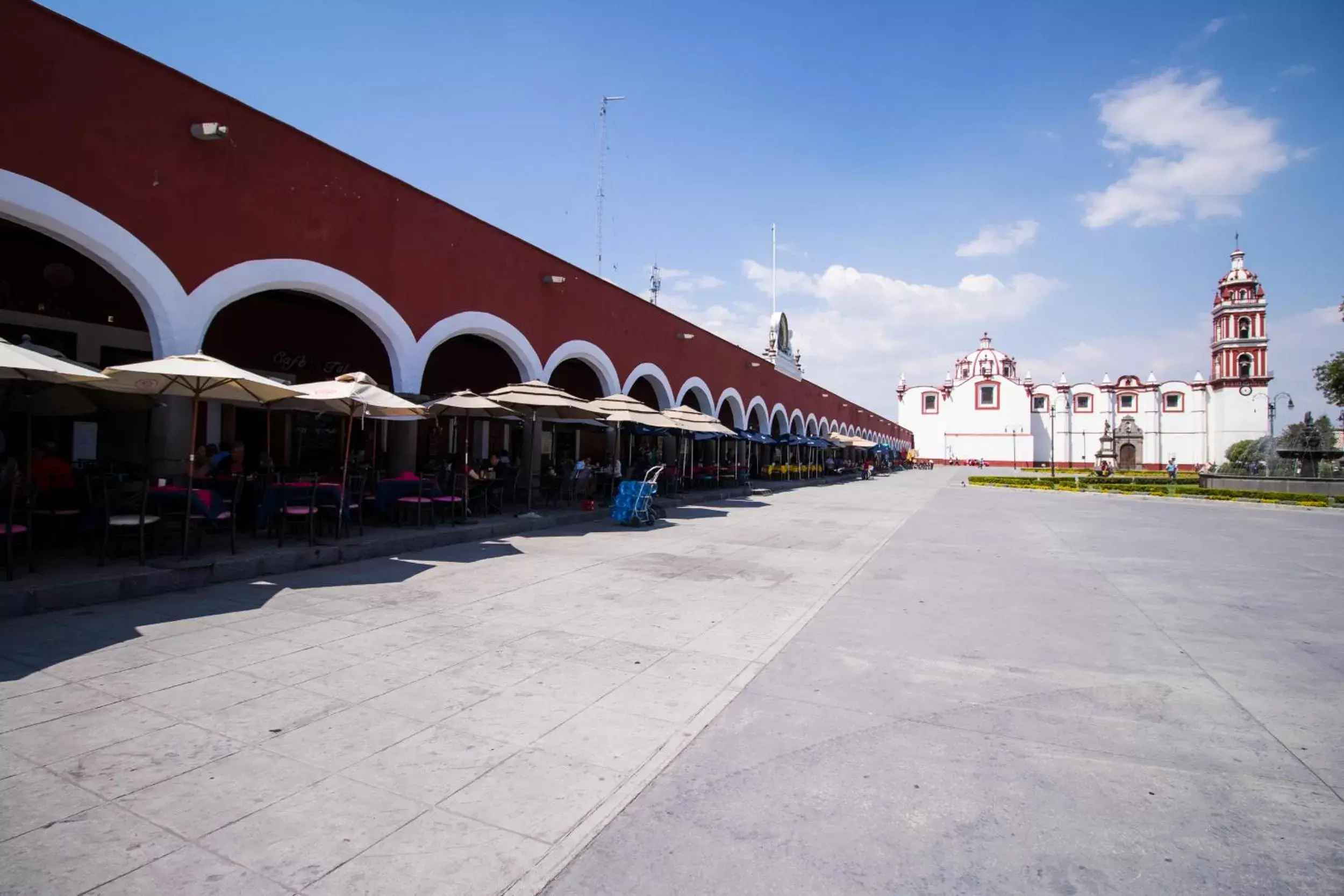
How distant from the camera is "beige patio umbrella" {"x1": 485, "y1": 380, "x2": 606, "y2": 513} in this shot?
11.7m

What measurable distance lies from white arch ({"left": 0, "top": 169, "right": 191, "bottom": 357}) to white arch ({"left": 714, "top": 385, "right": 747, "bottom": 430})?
64.2 feet

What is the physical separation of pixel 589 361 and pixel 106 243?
1048cm

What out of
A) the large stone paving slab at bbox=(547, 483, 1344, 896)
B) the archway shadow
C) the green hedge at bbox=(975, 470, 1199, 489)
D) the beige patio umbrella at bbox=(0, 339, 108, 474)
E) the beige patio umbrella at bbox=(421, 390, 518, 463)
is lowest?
the large stone paving slab at bbox=(547, 483, 1344, 896)

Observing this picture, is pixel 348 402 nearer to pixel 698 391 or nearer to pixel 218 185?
pixel 218 185

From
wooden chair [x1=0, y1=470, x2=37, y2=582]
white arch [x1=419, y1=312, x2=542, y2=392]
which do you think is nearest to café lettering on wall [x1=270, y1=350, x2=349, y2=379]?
white arch [x1=419, y1=312, x2=542, y2=392]

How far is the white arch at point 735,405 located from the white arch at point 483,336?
12.4 m

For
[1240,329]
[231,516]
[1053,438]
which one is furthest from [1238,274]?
[231,516]

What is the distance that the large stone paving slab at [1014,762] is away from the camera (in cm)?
239

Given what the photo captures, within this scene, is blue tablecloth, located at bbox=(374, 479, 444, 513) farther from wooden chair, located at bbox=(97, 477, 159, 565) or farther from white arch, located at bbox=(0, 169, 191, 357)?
wooden chair, located at bbox=(97, 477, 159, 565)

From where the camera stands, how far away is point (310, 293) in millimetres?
10195

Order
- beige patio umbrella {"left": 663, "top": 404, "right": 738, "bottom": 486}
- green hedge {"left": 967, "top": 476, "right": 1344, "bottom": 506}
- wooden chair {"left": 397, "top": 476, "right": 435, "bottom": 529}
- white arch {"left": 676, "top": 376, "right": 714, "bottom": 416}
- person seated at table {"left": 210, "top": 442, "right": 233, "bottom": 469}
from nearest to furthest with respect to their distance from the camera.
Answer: person seated at table {"left": 210, "top": 442, "right": 233, "bottom": 469}
wooden chair {"left": 397, "top": 476, "right": 435, "bottom": 529}
beige patio umbrella {"left": 663, "top": 404, "right": 738, "bottom": 486}
green hedge {"left": 967, "top": 476, "right": 1344, "bottom": 506}
white arch {"left": 676, "top": 376, "right": 714, "bottom": 416}

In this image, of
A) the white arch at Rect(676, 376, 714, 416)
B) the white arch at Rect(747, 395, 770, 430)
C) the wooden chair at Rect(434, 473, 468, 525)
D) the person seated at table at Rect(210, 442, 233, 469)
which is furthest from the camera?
the white arch at Rect(747, 395, 770, 430)

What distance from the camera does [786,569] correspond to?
27.3 feet

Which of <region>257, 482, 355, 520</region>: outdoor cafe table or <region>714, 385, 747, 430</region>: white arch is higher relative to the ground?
<region>714, 385, 747, 430</region>: white arch
